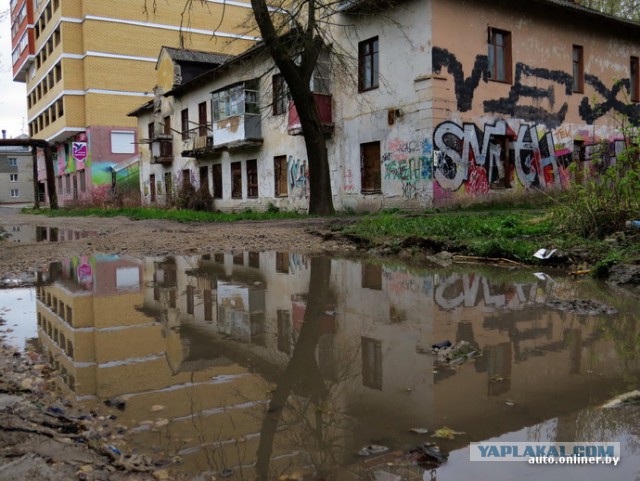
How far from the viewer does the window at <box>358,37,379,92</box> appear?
1941 centimetres

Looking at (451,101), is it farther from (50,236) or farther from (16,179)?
(16,179)

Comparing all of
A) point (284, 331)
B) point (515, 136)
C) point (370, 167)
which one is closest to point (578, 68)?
point (515, 136)

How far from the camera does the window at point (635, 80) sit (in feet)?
75.9

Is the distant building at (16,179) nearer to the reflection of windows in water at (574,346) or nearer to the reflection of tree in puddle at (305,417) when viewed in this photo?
the reflection of tree in puddle at (305,417)

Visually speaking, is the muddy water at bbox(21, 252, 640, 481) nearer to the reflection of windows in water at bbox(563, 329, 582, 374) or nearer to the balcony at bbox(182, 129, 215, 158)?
the reflection of windows in water at bbox(563, 329, 582, 374)

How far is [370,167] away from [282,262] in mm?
11165

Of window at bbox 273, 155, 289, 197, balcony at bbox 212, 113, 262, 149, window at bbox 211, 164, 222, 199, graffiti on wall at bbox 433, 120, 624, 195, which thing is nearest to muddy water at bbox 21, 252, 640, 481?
graffiti on wall at bbox 433, 120, 624, 195

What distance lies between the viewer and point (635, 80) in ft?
77.0

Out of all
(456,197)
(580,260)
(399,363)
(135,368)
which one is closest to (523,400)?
(399,363)

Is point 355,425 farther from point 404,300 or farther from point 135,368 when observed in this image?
point 404,300

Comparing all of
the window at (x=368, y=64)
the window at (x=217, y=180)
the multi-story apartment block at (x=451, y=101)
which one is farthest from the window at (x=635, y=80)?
the window at (x=217, y=180)

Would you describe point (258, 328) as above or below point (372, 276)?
below

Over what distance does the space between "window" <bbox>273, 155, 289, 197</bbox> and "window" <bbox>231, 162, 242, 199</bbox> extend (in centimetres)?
316

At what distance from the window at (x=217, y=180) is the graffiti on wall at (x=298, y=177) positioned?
256 inches
